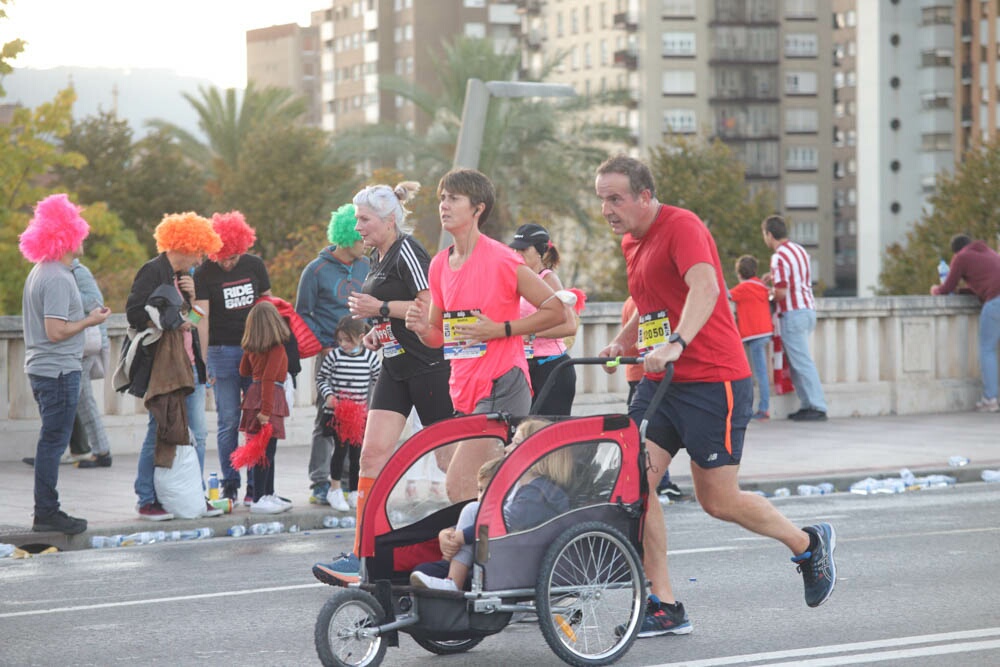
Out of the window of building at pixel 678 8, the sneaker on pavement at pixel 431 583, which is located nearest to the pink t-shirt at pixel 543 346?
the sneaker on pavement at pixel 431 583

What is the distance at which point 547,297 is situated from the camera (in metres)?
8.04

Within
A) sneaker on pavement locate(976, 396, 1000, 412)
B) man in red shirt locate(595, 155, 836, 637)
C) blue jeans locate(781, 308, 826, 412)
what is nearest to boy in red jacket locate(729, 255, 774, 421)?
blue jeans locate(781, 308, 826, 412)

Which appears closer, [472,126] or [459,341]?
[459,341]

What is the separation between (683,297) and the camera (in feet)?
24.8

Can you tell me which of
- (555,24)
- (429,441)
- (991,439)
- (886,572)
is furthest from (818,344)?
(555,24)

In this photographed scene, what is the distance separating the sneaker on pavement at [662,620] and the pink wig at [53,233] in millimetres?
5323

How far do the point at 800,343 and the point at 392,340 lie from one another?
35.6ft

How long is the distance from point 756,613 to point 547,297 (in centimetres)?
176

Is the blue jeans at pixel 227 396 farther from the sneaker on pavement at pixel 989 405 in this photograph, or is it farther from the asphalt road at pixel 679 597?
the sneaker on pavement at pixel 989 405

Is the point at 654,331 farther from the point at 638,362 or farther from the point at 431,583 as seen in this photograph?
the point at 431,583

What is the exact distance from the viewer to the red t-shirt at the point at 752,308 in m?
19.1

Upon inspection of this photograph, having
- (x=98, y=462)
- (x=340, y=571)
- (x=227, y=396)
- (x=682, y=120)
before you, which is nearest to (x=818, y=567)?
(x=340, y=571)

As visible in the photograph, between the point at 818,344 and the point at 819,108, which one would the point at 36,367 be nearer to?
the point at 818,344

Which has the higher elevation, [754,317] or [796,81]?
[796,81]
